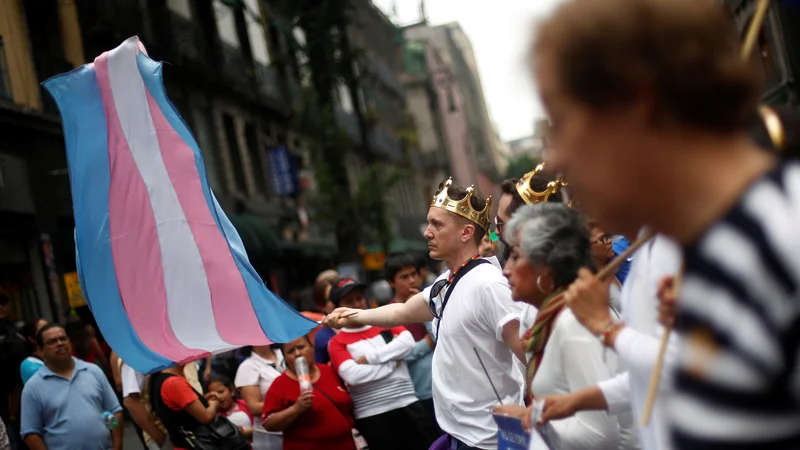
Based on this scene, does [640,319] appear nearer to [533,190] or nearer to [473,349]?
[473,349]

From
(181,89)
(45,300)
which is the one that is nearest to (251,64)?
(181,89)

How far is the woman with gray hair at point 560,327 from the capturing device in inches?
110

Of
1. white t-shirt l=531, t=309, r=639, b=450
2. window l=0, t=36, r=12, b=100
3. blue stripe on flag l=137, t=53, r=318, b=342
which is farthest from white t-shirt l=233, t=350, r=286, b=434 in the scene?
window l=0, t=36, r=12, b=100

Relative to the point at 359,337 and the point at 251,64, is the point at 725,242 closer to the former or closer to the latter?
the point at 359,337

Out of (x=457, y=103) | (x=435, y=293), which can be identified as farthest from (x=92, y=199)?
(x=457, y=103)

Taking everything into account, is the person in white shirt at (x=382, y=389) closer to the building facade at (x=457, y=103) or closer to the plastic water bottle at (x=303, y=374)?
the plastic water bottle at (x=303, y=374)

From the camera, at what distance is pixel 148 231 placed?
5793mm

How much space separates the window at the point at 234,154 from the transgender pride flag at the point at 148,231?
69.1 ft

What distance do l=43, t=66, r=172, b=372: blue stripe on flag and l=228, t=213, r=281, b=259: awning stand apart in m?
16.7

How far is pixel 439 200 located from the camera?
5.01m

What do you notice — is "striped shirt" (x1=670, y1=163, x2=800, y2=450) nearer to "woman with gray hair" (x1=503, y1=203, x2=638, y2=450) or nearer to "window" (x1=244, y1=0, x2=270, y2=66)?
"woman with gray hair" (x1=503, y1=203, x2=638, y2=450)

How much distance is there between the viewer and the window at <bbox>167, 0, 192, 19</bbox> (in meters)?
24.1

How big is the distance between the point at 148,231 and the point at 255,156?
918 inches

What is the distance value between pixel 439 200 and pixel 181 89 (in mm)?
19670
